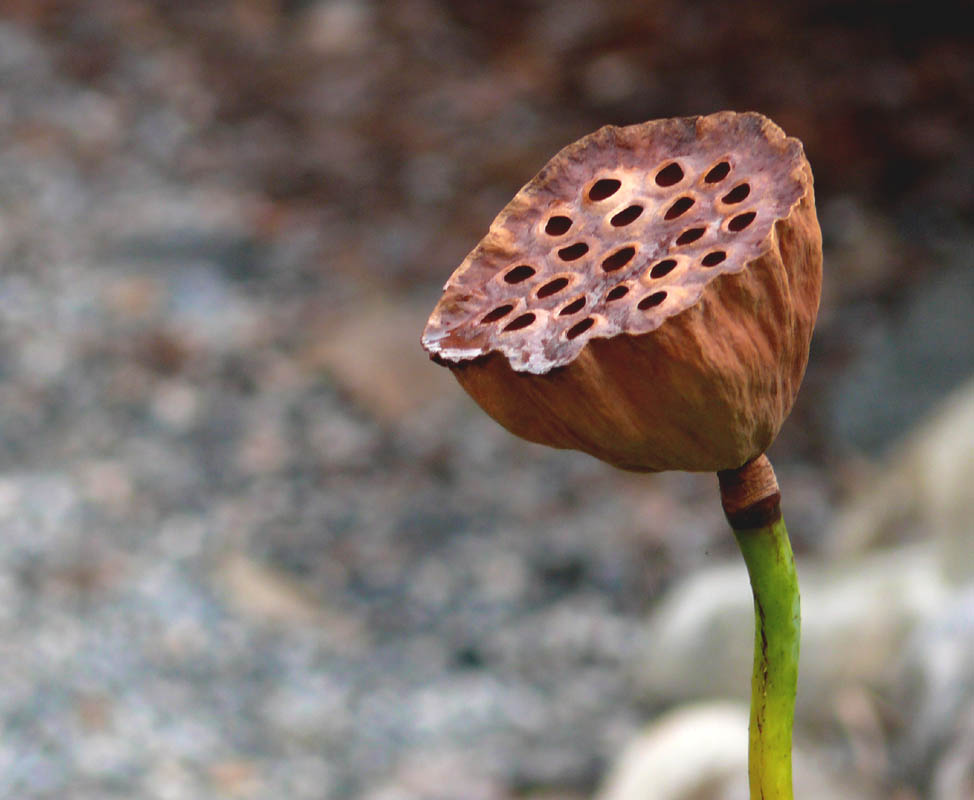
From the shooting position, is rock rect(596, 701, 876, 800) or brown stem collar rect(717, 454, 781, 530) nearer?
brown stem collar rect(717, 454, 781, 530)

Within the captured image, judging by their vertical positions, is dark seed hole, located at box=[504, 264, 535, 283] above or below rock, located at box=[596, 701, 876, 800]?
Answer: below

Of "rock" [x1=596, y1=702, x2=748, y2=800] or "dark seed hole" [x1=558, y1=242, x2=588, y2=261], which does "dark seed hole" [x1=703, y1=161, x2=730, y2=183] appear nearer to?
"dark seed hole" [x1=558, y1=242, x2=588, y2=261]

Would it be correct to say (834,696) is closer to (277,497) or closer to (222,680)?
(222,680)

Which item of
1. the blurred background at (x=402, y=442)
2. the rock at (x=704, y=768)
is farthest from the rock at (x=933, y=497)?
the rock at (x=704, y=768)

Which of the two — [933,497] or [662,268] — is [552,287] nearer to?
[662,268]

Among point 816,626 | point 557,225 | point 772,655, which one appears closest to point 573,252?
point 557,225

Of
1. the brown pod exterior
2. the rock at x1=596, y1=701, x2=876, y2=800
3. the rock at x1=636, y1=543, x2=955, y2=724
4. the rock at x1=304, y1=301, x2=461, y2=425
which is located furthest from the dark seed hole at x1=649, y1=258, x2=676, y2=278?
the rock at x1=304, y1=301, x2=461, y2=425

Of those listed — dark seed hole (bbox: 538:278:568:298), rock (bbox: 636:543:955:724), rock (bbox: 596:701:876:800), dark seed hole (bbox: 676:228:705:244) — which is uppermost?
rock (bbox: 636:543:955:724)
